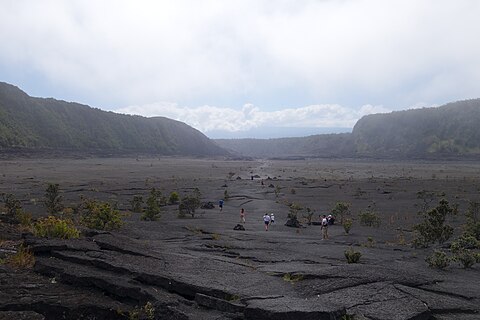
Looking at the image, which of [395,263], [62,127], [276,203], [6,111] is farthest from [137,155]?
[395,263]

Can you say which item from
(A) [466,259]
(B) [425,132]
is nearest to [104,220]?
(A) [466,259]

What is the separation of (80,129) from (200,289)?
5640 inches

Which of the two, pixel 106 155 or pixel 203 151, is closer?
pixel 106 155

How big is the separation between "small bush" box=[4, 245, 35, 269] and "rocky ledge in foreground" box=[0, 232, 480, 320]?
0.21m

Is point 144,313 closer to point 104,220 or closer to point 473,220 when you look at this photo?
point 104,220

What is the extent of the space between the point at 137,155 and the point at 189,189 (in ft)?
319

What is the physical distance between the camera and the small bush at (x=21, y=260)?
1048cm

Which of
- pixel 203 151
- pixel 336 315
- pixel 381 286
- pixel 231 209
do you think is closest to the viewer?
pixel 336 315

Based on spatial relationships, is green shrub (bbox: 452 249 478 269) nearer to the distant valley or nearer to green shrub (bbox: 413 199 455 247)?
green shrub (bbox: 413 199 455 247)

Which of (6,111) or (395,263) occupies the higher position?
(6,111)

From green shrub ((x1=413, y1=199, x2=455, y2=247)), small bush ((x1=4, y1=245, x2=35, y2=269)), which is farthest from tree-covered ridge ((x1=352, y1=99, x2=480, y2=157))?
small bush ((x1=4, y1=245, x2=35, y2=269))

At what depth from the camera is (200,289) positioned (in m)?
9.70

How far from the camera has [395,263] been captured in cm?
1430

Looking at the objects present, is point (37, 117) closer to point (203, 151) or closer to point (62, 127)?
Answer: point (62, 127)
